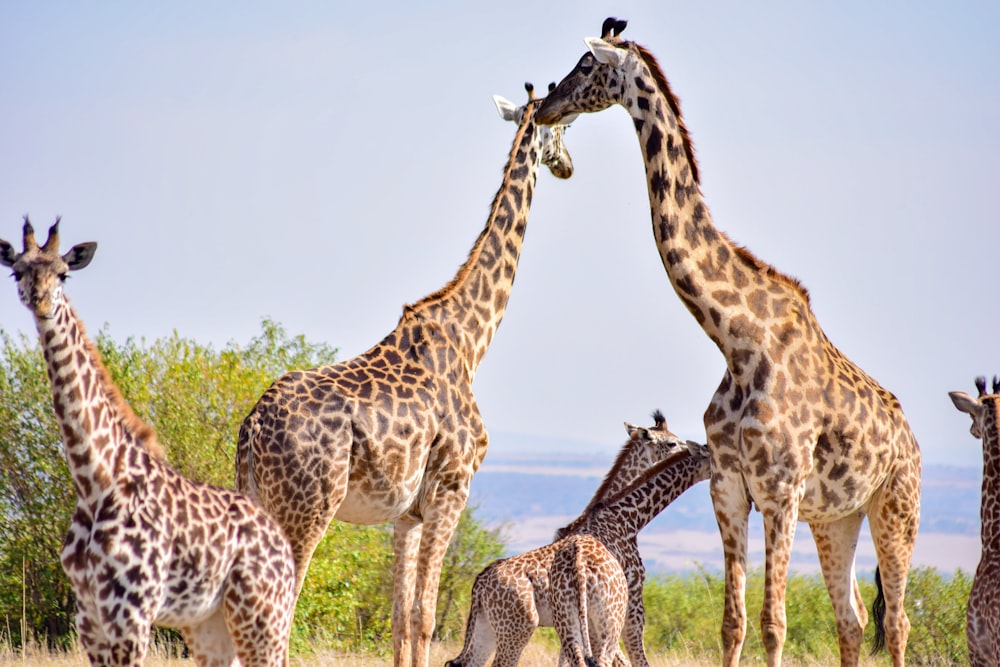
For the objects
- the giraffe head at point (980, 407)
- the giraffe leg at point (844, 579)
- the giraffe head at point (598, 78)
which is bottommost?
the giraffe leg at point (844, 579)

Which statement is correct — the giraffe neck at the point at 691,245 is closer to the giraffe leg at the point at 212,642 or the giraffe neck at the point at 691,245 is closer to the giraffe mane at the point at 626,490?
the giraffe mane at the point at 626,490

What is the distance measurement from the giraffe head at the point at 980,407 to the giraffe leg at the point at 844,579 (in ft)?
3.62

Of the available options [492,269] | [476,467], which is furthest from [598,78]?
[476,467]

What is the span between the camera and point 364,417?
9438 mm

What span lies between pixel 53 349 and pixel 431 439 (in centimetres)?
373

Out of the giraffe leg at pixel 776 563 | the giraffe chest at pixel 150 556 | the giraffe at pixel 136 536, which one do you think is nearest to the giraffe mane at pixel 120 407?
the giraffe at pixel 136 536

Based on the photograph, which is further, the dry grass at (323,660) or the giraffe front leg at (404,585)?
the dry grass at (323,660)

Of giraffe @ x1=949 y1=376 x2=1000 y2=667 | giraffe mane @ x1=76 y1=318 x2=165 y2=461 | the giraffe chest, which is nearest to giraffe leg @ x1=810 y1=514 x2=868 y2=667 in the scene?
giraffe @ x1=949 y1=376 x2=1000 y2=667

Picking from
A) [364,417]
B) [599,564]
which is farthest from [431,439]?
[599,564]

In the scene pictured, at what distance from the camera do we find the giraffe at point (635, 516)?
10.9 metres

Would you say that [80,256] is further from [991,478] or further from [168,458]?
[168,458]

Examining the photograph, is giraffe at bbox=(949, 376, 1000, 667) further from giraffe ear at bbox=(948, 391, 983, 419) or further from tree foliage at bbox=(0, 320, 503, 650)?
tree foliage at bbox=(0, 320, 503, 650)

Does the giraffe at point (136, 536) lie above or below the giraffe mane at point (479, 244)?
below

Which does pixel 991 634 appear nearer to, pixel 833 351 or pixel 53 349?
pixel 833 351
